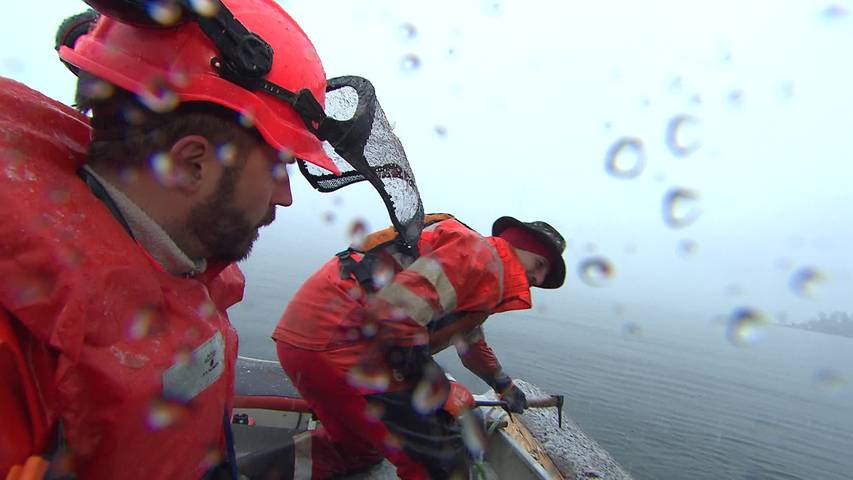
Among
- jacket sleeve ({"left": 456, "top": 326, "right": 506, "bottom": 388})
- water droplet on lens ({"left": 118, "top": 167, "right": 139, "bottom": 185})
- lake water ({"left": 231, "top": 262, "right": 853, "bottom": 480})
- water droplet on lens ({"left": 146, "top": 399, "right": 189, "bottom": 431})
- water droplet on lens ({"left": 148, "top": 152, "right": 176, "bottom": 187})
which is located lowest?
lake water ({"left": 231, "top": 262, "right": 853, "bottom": 480})

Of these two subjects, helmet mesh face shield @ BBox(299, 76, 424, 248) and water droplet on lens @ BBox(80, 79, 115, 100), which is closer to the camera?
water droplet on lens @ BBox(80, 79, 115, 100)

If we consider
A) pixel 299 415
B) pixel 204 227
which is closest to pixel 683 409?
pixel 299 415

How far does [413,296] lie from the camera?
298cm

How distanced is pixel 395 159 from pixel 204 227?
1418 millimetres

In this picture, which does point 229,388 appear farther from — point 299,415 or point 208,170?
point 299,415

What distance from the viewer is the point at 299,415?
170 inches

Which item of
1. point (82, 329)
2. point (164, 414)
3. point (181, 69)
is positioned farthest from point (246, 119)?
point (164, 414)

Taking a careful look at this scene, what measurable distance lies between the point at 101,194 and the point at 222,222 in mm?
322

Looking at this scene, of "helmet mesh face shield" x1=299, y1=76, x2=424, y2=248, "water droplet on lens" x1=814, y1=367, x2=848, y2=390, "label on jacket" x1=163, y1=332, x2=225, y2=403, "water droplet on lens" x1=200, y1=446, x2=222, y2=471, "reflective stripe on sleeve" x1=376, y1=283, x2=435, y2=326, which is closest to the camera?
"label on jacket" x1=163, y1=332, x2=225, y2=403

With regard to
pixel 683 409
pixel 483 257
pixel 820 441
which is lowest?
pixel 683 409

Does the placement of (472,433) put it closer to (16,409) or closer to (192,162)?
(192,162)

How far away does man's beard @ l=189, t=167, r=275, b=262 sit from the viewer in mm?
1369

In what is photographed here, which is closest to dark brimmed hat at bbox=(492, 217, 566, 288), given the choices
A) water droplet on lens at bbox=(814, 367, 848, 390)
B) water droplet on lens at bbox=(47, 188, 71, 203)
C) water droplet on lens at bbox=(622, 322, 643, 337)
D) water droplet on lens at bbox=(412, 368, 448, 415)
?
water droplet on lens at bbox=(412, 368, 448, 415)

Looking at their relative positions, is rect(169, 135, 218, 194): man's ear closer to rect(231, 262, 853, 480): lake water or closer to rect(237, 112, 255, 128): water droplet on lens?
rect(237, 112, 255, 128): water droplet on lens
